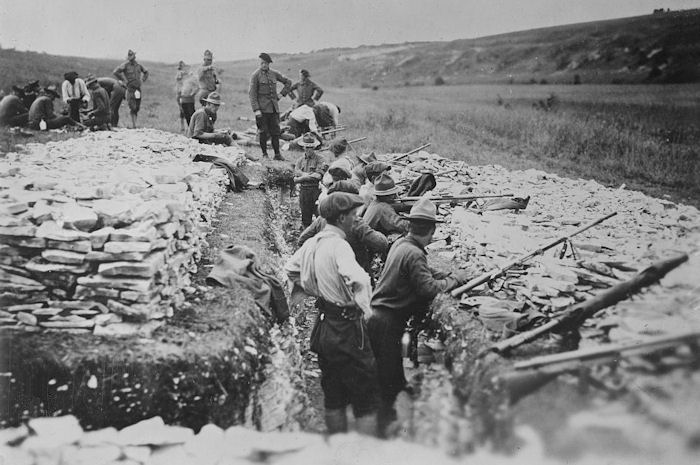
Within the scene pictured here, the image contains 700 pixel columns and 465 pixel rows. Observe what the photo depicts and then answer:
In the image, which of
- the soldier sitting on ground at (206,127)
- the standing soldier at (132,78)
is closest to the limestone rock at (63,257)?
the soldier sitting on ground at (206,127)

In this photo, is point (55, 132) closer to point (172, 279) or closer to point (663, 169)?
point (172, 279)

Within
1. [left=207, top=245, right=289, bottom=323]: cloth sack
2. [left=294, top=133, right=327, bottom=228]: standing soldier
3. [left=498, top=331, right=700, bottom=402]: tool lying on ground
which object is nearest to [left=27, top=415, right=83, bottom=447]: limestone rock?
[left=207, top=245, right=289, bottom=323]: cloth sack

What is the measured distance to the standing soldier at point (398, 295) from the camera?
4.04m

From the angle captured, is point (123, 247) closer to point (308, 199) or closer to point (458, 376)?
point (458, 376)

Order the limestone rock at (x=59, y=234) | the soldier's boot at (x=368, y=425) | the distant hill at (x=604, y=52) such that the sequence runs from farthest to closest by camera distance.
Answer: the distant hill at (x=604, y=52) → the limestone rock at (x=59, y=234) → the soldier's boot at (x=368, y=425)

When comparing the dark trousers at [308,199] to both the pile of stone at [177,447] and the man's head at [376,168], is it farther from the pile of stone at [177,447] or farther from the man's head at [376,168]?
the pile of stone at [177,447]

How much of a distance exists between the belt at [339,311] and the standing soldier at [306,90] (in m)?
9.52

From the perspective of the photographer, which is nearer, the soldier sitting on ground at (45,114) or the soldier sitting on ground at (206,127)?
the soldier sitting on ground at (206,127)

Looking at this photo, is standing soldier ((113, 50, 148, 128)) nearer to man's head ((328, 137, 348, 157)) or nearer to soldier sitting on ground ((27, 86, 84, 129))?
soldier sitting on ground ((27, 86, 84, 129))

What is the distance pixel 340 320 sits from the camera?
3775 millimetres

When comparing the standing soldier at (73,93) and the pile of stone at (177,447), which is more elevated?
the standing soldier at (73,93)

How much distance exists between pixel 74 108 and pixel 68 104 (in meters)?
0.16

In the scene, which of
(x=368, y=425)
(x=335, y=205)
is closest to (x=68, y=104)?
(x=335, y=205)

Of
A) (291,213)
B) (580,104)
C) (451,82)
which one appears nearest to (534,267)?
(580,104)
